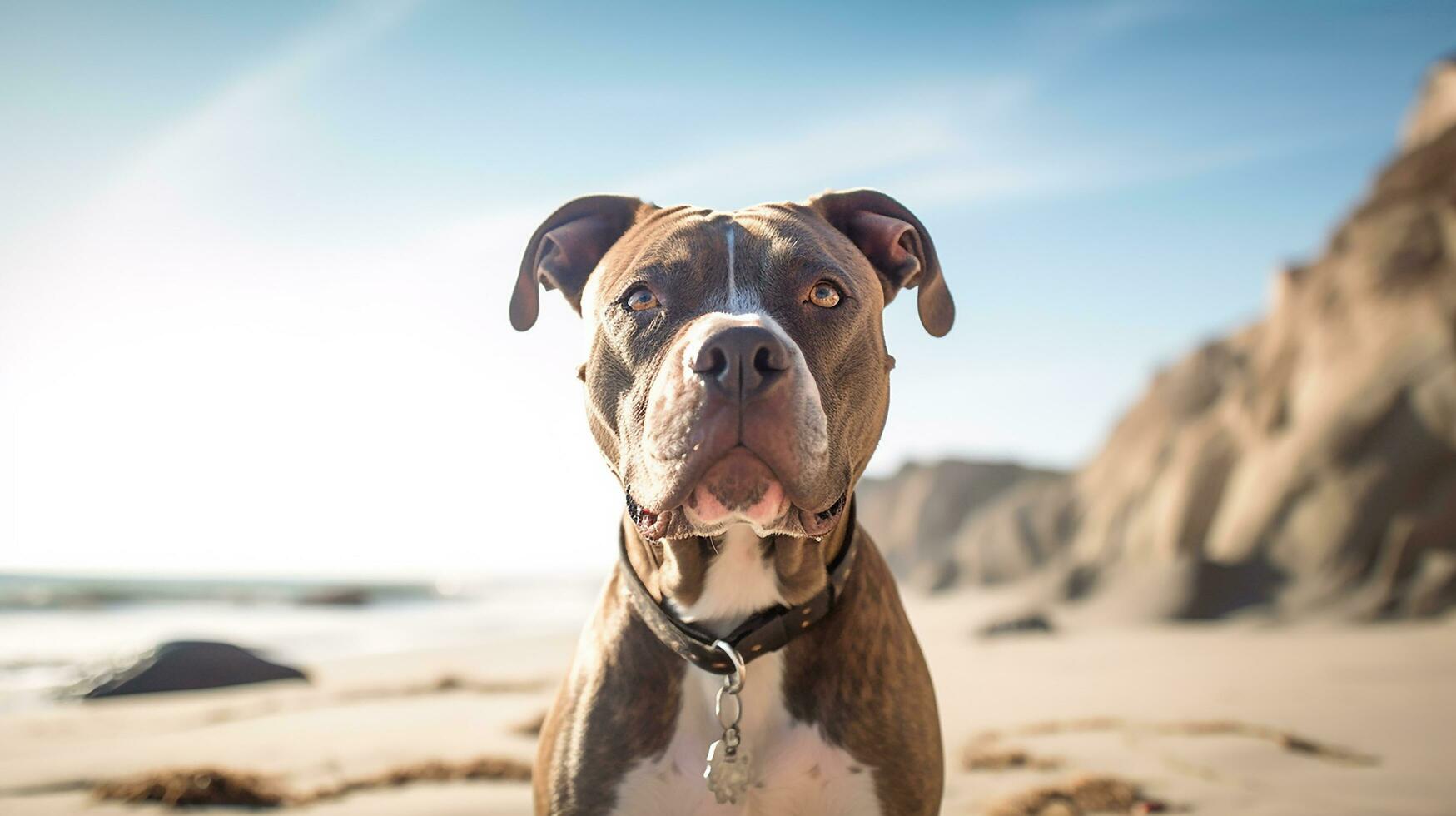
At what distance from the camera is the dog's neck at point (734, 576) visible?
7.67 ft

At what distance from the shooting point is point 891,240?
276cm

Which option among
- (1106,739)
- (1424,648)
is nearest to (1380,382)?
(1424,648)

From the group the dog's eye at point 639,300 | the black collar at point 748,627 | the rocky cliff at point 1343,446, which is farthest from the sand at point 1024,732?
the dog's eye at point 639,300

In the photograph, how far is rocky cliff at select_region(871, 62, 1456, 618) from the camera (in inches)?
391

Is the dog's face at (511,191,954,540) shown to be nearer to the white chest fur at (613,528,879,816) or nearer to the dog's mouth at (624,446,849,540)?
the dog's mouth at (624,446,849,540)

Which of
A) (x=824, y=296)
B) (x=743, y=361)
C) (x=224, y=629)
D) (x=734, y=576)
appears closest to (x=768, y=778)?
(x=734, y=576)

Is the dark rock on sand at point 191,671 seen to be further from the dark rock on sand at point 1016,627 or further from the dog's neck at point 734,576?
the dark rock on sand at point 1016,627

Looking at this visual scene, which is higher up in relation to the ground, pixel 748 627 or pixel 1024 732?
pixel 748 627

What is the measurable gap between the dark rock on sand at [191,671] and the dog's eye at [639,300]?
19.7ft

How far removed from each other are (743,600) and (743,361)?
0.72m

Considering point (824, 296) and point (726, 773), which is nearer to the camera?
point (726, 773)

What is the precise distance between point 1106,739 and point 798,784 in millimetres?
3035

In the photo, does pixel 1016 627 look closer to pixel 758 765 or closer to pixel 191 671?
pixel 191 671

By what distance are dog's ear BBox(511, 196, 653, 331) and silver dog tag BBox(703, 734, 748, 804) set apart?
1388 millimetres
